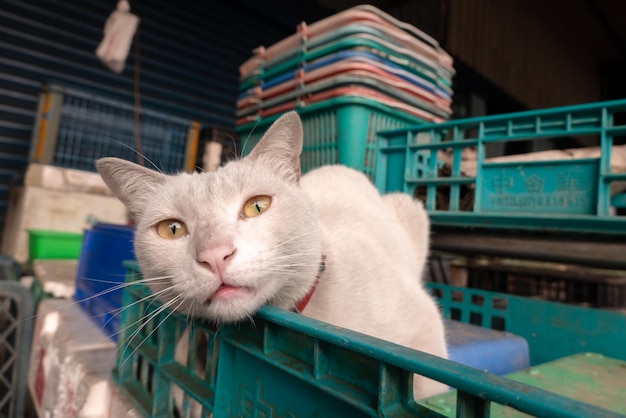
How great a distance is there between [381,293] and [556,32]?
794 cm

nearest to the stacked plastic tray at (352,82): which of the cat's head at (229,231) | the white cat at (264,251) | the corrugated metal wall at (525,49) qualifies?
the white cat at (264,251)

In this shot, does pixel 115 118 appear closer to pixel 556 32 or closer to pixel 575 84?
pixel 556 32

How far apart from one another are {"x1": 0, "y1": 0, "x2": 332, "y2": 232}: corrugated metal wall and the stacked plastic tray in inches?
130

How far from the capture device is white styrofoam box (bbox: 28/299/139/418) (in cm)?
108

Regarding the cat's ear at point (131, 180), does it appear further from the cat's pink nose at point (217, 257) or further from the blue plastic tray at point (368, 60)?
the blue plastic tray at point (368, 60)

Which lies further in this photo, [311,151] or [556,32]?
[556,32]

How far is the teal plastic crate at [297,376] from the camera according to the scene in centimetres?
37

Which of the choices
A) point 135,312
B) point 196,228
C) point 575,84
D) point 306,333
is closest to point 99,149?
point 135,312

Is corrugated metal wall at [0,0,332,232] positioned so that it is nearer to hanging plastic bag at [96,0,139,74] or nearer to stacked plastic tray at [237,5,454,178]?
hanging plastic bag at [96,0,139,74]


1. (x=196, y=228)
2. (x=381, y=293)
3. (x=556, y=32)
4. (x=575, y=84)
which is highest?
(x=556, y=32)

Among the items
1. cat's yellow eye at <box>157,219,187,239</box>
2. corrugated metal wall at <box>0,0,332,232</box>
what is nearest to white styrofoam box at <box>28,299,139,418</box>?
cat's yellow eye at <box>157,219,187,239</box>

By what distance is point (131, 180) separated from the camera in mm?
1016

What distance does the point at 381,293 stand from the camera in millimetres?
1065

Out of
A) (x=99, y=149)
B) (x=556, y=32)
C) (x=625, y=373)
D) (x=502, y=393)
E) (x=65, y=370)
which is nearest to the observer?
(x=502, y=393)
